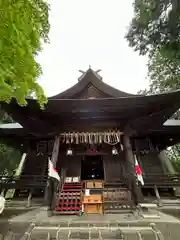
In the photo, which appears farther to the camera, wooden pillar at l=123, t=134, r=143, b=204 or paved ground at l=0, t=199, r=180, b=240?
wooden pillar at l=123, t=134, r=143, b=204

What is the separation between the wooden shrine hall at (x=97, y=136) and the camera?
4.93 meters

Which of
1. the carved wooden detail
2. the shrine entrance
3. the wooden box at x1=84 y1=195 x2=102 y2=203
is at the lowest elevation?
the wooden box at x1=84 y1=195 x2=102 y2=203

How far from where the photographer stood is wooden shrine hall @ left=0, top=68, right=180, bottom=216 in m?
4.93

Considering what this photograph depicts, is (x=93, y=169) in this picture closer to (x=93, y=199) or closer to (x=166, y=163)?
(x=166, y=163)

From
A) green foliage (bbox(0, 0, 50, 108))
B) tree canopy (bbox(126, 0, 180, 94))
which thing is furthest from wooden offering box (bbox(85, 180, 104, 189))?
tree canopy (bbox(126, 0, 180, 94))

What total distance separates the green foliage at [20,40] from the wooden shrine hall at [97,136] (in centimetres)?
303

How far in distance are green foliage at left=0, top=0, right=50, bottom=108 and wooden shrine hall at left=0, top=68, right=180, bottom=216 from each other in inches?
119

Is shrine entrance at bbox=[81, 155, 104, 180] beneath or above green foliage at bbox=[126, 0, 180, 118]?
beneath

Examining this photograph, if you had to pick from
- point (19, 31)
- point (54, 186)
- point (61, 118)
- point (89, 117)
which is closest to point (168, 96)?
point (89, 117)

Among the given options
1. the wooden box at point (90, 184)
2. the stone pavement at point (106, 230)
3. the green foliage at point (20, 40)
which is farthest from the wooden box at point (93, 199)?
the green foliage at point (20, 40)

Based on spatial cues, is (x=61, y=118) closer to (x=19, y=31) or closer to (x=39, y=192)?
(x=39, y=192)

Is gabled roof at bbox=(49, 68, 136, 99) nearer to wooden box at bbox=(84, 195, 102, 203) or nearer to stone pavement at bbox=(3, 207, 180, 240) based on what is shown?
wooden box at bbox=(84, 195, 102, 203)

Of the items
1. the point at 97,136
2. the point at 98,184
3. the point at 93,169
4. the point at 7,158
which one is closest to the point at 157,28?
the point at 97,136

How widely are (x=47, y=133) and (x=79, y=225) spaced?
4194 mm
